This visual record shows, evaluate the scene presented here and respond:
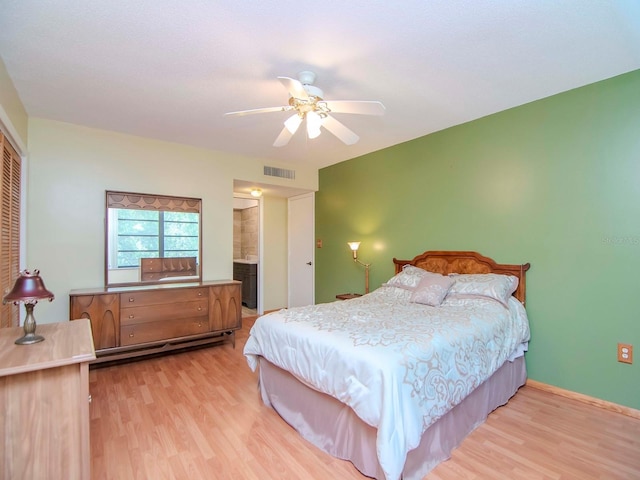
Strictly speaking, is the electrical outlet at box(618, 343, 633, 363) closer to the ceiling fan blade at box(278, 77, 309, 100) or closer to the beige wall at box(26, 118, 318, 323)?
the ceiling fan blade at box(278, 77, 309, 100)

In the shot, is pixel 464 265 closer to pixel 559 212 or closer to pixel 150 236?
pixel 559 212

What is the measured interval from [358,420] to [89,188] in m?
3.50

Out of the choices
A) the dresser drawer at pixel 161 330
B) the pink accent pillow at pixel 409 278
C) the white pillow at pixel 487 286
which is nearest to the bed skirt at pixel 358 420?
the white pillow at pixel 487 286

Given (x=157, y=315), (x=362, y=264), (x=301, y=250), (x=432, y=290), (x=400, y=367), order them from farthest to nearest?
(x=301, y=250)
(x=362, y=264)
(x=157, y=315)
(x=432, y=290)
(x=400, y=367)

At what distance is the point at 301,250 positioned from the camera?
5523mm

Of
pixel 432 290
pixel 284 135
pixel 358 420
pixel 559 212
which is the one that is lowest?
pixel 358 420

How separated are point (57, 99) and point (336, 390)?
10.6ft

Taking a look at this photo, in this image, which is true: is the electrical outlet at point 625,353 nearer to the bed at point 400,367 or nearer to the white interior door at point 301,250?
the bed at point 400,367

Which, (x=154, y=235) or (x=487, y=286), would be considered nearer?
(x=487, y=286)

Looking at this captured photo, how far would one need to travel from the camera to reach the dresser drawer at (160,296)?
3191 mm

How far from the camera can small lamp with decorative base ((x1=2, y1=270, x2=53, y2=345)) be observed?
1.43 m

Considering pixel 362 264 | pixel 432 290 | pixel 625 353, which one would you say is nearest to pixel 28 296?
pixel 432 290

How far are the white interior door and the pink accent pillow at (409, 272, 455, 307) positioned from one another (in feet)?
8.29

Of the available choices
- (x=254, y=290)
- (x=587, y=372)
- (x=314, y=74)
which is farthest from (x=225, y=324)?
(x=587, y=372)
